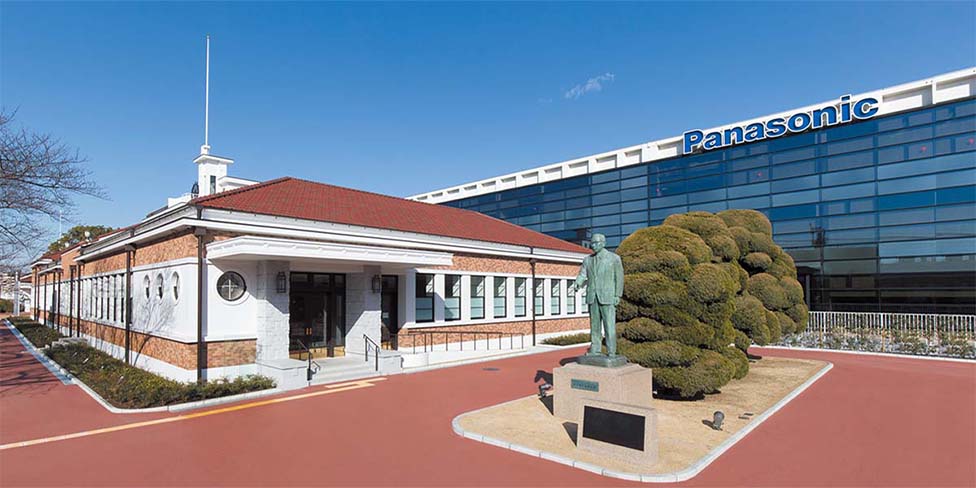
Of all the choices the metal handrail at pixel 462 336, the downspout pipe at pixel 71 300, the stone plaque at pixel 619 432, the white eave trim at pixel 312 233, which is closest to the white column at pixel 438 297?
the metal handrail at pixel 462 336

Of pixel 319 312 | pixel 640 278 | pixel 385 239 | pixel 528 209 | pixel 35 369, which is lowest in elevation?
pixel 35 369

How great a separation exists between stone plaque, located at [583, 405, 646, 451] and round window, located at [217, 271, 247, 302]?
31.9ft

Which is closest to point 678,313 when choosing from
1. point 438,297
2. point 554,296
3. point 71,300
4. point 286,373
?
point 286,373

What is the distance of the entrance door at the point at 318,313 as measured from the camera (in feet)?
49.5

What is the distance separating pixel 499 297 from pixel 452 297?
8.57ft

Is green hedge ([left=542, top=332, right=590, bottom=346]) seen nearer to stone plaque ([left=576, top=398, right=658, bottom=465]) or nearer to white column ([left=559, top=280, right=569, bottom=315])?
white column ([left=559, top=280, right=569, bottom=315])

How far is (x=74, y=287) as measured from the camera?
83.8 ft

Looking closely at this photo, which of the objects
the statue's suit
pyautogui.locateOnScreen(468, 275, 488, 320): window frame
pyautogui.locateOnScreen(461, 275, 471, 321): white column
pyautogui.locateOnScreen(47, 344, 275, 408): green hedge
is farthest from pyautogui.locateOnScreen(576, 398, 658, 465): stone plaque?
pyautogui.locateOnScreen(468, 275, 488, 320): window frame

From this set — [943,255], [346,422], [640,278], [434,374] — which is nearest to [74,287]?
[434,374]

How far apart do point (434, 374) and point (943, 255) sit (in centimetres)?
2623

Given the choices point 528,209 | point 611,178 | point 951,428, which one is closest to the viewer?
point 951,428

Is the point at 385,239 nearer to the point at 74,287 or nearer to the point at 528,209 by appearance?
the point at 74,287

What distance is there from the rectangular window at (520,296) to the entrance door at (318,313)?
8389mm

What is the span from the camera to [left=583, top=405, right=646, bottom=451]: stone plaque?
701 cm
